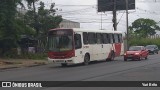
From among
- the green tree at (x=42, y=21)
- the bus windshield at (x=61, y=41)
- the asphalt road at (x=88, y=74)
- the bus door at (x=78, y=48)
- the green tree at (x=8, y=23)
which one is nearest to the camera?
the asphalt road at (x=88, y=74)

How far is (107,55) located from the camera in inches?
1503

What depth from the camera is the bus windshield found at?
3131 centimetres

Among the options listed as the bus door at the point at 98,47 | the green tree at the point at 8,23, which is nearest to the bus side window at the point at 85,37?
the bus door at the point at 98,47

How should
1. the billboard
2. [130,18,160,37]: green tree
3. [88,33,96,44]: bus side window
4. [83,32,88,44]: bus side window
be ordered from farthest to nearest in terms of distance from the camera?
[130,18,160,37]: green tree → the billboard → [88,33,96,44]: bus side window → [83,32,88,44]: bus side window

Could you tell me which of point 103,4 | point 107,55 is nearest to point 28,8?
point 107,55

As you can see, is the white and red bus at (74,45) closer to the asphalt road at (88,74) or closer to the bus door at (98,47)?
the bus door at (98,47)

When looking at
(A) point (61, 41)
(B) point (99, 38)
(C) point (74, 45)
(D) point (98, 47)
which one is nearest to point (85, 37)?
(C) point (74, 45)

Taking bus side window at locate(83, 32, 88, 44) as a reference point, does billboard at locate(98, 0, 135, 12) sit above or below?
above

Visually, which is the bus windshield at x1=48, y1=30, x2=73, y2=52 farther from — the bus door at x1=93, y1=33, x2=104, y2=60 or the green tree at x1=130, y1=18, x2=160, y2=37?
the green tree at x1=130, y1=18, x2=160, y2=37

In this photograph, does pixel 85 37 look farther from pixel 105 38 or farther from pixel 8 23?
pixel 8 23

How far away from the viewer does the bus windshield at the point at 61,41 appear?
103 feet

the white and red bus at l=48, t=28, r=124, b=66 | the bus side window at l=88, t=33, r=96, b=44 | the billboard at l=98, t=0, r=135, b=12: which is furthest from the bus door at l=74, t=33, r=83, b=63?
the billboard at l=98, t=0, r=135, b=12

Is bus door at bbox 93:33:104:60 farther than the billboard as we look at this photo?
No

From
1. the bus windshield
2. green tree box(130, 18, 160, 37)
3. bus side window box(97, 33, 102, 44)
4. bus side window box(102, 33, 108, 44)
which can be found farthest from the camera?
green tree box(130, 18, 160, 37)
